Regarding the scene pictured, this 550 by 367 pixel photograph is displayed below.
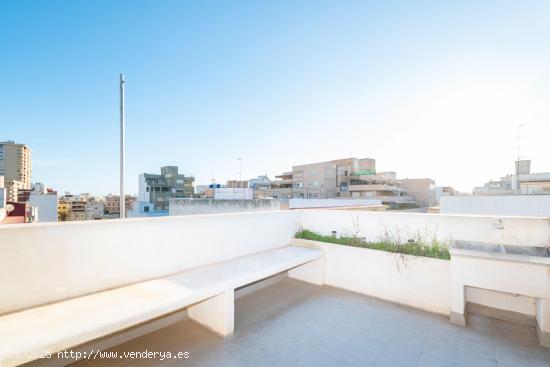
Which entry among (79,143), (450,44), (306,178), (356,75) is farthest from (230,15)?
(306,178)

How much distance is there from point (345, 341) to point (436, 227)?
9.09 ft

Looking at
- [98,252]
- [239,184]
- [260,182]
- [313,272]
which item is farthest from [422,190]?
[98,252]

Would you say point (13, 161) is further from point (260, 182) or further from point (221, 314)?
point (221, 314)

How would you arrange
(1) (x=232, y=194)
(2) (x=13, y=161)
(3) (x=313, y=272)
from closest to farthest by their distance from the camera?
(3) (x=313, y=272) < (1) (x=232, y=194) < (2) (x=13, y=161)

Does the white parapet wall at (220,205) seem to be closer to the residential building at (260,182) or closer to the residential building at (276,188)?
the residential building at (276,188)

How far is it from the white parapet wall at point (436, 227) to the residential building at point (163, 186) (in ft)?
115

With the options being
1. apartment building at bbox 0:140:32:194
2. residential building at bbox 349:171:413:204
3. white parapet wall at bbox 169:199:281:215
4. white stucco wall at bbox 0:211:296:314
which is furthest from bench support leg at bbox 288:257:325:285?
apartment building at bbox 0:140:32:194

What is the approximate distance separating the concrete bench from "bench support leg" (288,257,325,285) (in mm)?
896

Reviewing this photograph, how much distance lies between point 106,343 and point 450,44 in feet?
28.5

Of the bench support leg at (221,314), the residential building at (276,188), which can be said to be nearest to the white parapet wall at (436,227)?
the bench support leg at (221,314)

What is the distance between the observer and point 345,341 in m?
3.11

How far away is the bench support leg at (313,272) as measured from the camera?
16.8ft

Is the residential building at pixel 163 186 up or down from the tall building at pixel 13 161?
down

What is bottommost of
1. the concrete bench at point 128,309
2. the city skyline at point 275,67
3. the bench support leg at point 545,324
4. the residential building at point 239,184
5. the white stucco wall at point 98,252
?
the bench support leg at point 545,324
